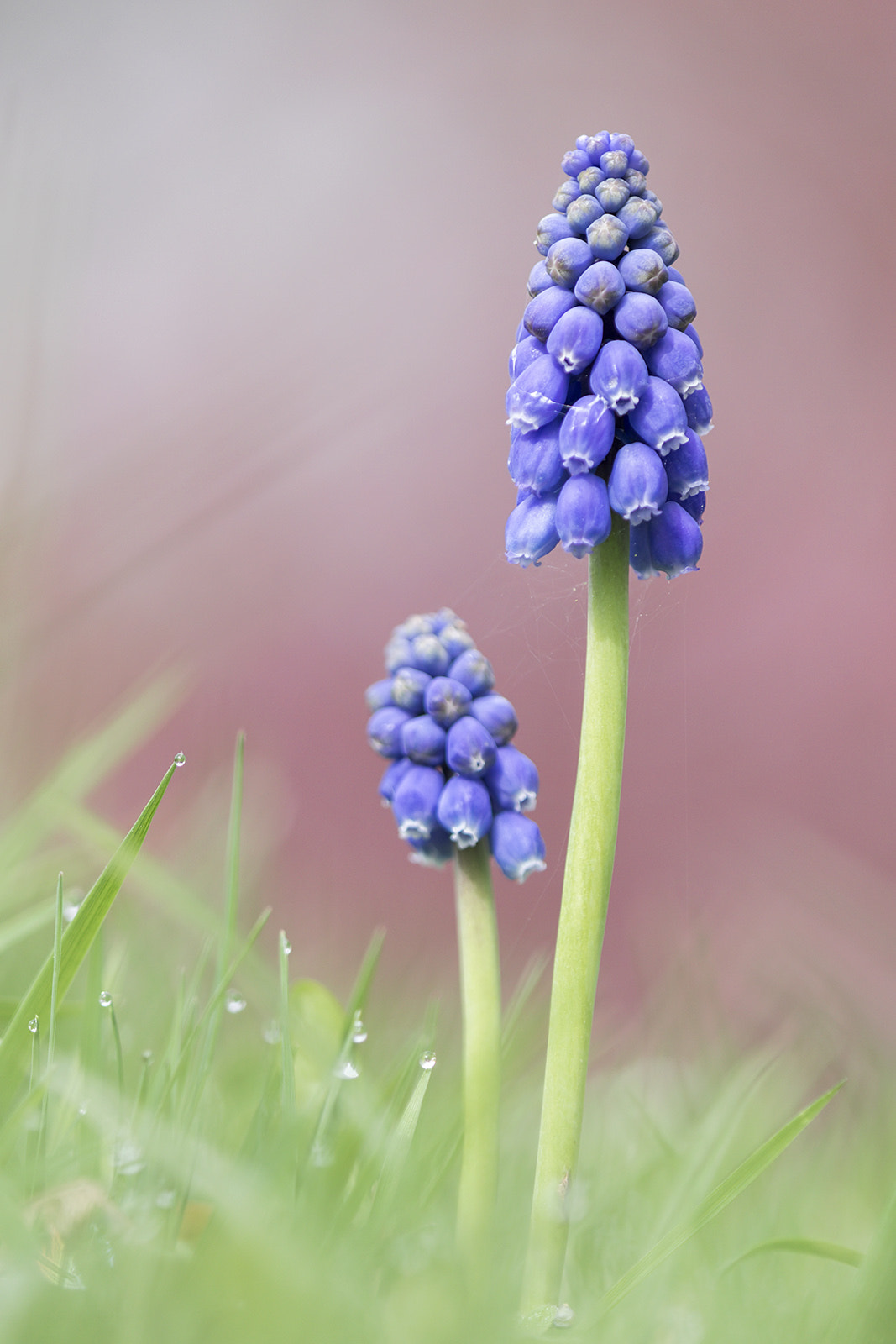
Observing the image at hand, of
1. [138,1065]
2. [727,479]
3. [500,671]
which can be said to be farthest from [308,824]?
[138,1065]

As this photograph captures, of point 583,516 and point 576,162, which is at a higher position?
point 576,162

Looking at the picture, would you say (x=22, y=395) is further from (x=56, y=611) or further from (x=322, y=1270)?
(x=322, y=1270)

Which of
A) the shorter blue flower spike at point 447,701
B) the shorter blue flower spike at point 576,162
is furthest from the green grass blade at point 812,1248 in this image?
the shorter blue flower spike at point 576,162

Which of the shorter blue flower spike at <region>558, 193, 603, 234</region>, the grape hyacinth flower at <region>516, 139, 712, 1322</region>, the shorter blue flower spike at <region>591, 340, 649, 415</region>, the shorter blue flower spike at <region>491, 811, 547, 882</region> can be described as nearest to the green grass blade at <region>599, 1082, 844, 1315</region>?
the grape hyacinth flower at <region>516, 139, 712, 1322</region>

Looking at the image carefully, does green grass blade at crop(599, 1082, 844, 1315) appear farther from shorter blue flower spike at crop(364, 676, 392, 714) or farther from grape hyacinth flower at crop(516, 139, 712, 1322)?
shorter blue flower spike at crop(364, 676, 392, 714)

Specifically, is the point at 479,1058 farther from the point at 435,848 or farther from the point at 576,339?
the point at 576,339

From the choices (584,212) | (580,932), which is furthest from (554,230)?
(580,932)
